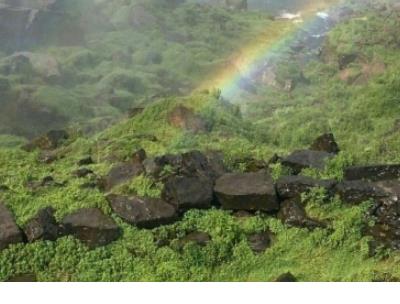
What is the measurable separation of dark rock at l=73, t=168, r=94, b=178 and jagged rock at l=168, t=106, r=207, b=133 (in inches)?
95.6

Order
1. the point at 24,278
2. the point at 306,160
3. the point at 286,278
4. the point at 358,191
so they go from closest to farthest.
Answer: the point at 286,278
the point at 24,278
the point at 358,191
the point at 306,160

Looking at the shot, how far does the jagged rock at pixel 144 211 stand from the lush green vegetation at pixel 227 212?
0.08m

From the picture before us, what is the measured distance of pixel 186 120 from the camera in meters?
9.95

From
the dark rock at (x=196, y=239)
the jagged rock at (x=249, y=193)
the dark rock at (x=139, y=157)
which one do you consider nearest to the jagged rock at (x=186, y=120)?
the dark rock at (x=139, y=157)

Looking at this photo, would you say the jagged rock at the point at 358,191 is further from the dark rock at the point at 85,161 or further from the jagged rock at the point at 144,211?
the dark rock at the point at 85,161

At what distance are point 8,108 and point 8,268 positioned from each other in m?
12.8

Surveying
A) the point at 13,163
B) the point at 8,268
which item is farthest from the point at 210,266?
the point at 13,163

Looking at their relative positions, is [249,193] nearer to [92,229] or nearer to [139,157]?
[92,229]

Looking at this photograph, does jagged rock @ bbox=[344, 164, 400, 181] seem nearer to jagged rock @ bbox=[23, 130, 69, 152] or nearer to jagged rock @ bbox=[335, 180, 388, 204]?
jagged rock @ bbox=[335, 180, 388, 204]

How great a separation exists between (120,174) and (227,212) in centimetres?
150

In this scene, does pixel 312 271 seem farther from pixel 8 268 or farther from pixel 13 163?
pixel 13 163

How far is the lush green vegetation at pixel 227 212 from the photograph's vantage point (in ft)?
18.7

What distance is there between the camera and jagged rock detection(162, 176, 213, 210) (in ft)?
20.7

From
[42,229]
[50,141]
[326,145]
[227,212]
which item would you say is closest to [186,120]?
[50,141]
